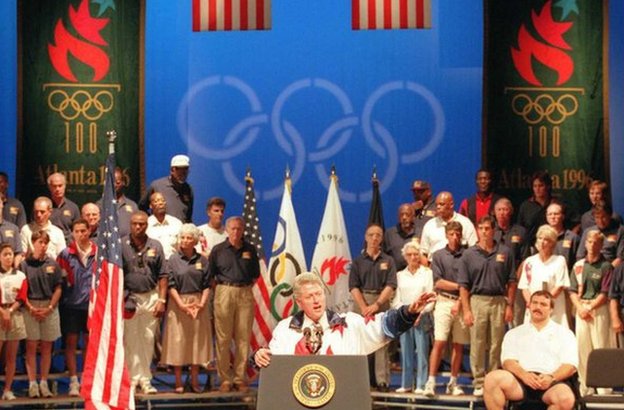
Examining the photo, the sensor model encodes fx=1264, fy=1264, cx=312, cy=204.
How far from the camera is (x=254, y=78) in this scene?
15055mm

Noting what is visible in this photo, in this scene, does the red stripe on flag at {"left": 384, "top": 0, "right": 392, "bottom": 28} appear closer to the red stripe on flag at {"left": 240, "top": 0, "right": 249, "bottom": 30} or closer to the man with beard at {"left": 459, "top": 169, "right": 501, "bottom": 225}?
the red stripe on flag at {"left": 240, "top": 0, "right": 249, "bottom": 30}

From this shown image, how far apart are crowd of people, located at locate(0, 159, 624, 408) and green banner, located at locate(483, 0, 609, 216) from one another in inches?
65.0

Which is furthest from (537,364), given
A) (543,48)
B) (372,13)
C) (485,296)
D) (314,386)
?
(372,13)

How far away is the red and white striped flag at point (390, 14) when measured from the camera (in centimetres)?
1473

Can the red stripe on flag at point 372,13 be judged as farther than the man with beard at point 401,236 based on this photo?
Yes

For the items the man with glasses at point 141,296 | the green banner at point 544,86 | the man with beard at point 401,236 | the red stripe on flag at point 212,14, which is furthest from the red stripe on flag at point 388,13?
the man with glasses at point 141,296

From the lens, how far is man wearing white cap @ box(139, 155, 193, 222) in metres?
13.6

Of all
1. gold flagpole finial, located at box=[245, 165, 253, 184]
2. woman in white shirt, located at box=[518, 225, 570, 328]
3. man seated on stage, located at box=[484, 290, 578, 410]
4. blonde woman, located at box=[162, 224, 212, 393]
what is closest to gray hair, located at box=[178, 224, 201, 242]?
blonde woman, located at box=[162, 224, 212, 393]

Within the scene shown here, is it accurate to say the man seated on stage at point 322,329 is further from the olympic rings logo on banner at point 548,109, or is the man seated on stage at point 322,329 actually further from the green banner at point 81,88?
the olympic rings logo on banner at point 548,109

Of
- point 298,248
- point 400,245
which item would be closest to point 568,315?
point 400,245

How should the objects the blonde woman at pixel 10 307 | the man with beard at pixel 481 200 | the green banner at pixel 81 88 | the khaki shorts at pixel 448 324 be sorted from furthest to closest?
1. the green banner at pixel 81 88
2. the man with beard at pixel 481 200
3. the khaki shorts at pixel 448 324
4. the blonde woman at pixel 10 307

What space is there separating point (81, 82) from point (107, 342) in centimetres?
474

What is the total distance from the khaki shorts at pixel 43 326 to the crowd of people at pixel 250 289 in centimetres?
1

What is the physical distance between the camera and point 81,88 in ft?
47.9
